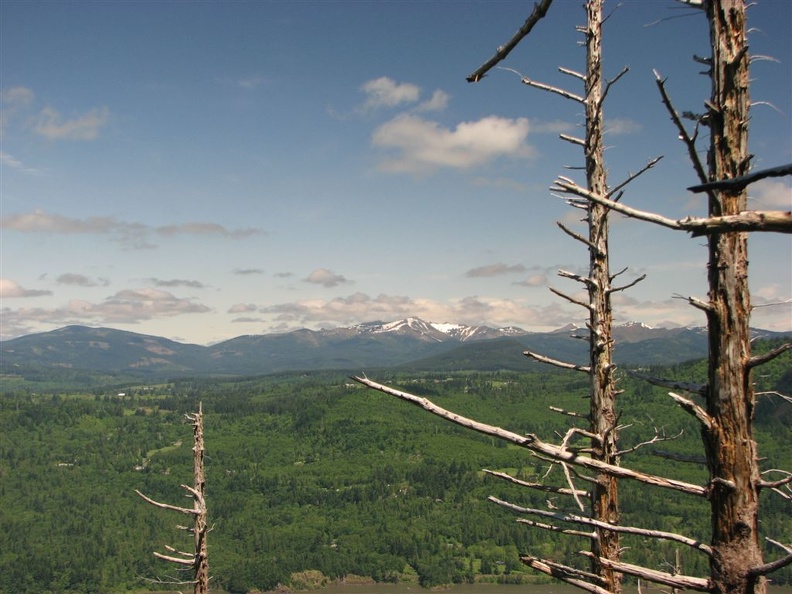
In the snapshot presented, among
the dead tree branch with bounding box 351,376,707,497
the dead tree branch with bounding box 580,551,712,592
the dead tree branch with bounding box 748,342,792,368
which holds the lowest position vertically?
the dead tree branch with bounding box 580,551,712,592

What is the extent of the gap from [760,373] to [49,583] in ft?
603

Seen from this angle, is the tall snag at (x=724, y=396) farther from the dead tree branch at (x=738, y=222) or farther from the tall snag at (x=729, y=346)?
the dead tree branch at (x=738, y=222)

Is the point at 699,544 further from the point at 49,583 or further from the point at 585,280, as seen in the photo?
the point at 49,583

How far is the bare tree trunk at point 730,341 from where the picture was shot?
12.4 feet

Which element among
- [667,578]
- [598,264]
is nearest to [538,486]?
[598,264]

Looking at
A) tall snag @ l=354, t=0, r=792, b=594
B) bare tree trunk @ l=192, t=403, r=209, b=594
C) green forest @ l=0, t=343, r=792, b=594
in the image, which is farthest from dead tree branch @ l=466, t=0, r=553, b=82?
green forest @ l=0, t=343, r=792, b=594

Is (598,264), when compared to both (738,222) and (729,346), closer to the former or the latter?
(729,346)

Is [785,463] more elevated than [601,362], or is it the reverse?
[601,362]

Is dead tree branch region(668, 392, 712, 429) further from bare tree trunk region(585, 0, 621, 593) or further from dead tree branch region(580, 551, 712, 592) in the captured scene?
bare tree trunk region(585, 0, 621, 593)

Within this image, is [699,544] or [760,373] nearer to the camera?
[699,544]

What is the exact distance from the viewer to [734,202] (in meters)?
3.83

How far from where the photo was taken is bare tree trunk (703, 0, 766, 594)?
377cm

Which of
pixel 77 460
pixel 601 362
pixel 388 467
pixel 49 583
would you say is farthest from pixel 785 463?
pixel 77 460

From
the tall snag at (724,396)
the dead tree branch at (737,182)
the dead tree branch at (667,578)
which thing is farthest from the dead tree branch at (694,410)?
the dead tree branch at (737,182)
